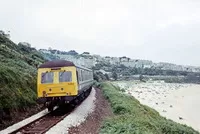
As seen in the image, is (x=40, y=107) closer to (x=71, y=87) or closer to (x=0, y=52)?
(x=71, y=87)

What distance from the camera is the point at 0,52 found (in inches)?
1304

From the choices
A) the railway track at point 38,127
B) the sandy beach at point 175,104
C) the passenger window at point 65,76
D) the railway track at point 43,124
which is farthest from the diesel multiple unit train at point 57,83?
the sandy beach at point 175,104

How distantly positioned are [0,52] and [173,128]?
18713 mm

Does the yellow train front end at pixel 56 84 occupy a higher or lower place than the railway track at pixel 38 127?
higher

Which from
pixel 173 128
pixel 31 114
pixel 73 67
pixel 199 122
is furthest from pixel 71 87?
pixel 199 122

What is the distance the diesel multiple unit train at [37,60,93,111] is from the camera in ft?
64.0

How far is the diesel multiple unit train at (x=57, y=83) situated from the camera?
1952 centimetres

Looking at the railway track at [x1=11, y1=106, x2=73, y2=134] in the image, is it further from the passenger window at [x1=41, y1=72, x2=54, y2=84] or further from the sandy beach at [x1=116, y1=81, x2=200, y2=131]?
the sandy beach at [x1=116, y1=81, x2=200, y2=131]

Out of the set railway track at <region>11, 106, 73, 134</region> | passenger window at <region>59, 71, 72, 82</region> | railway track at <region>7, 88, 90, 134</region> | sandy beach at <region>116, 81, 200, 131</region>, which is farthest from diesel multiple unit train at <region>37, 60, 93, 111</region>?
sandy beach at <region>116, 81, 200, 131</region>

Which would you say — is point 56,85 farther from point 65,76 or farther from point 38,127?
point 38,127

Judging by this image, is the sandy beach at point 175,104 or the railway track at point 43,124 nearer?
the railway track at point 43,124

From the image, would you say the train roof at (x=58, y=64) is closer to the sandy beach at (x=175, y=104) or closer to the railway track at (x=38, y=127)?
the railway track at (x=38, y=127)

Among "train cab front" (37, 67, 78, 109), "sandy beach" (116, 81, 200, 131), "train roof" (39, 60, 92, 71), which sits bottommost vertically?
"sandy beach" (116, 81, 200, 131)

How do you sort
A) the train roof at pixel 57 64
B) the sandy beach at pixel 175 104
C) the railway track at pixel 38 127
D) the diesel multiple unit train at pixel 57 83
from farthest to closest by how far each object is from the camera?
1. the sandy beach at pixel 175 104
2. the train roof at pixel 57 64
3. the diesel multiple unit train at pixel 57 83
4. the railway track at pixel 38 127
